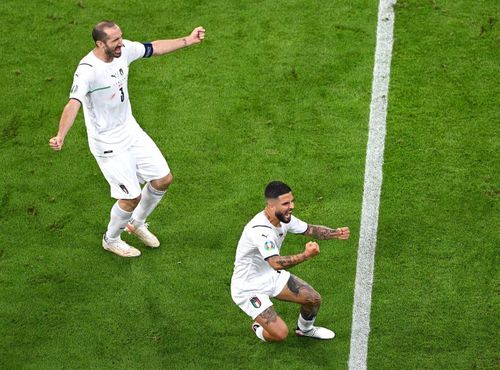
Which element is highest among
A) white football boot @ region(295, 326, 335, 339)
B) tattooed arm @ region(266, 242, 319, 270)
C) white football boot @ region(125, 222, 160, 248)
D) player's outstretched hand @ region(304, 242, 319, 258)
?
player's outstretched hand @ region(304, 242, 319, 258)

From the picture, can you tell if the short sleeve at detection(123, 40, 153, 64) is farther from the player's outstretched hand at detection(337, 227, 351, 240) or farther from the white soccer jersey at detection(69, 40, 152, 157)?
the player's outstretched hand at detection(337, 227, 351, 240)

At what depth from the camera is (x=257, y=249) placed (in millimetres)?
8609

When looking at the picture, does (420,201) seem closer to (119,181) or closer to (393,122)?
(393,122)

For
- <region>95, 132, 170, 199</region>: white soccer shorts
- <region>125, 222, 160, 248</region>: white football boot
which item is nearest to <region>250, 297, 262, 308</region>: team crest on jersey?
<region>95, 132, 170, 199</region>: white soccer shorts

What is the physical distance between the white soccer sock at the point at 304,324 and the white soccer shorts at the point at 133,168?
2.00 m

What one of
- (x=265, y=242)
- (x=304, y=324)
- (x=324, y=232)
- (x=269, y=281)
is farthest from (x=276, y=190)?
(x=304, y=324)

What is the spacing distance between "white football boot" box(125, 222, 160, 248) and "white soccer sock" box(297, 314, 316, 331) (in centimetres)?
189

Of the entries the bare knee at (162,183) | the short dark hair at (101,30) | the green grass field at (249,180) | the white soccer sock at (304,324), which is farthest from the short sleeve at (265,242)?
the short dark hair at (101,30)

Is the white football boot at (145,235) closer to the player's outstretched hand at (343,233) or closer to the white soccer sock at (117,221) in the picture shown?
the white soccer sock at (117,221)

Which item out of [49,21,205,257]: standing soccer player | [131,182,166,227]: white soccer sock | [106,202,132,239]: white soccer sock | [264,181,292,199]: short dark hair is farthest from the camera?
[131,182,166,227]: white soccer sock

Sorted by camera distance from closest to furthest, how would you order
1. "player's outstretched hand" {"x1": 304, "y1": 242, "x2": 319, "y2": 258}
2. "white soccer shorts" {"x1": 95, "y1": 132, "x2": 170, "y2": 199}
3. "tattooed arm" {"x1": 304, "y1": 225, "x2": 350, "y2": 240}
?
"player's outstretched hand" {"x1": 304, "y1": 242, "x2": 319, "y2": 258} → "tattooed arm" {"x1": 304, "y1": 225, "x2": 350, "y2": 240} → "white soccer shorts" {"x1": 95, "y1": 132, "x2": 170, "y2": 199}

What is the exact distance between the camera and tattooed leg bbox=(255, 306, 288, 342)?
28.6 ft

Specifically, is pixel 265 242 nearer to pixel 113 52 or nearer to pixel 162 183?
pixel 162 183

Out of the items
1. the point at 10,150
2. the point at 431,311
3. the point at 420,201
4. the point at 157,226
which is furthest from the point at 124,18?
the point at 431,311
